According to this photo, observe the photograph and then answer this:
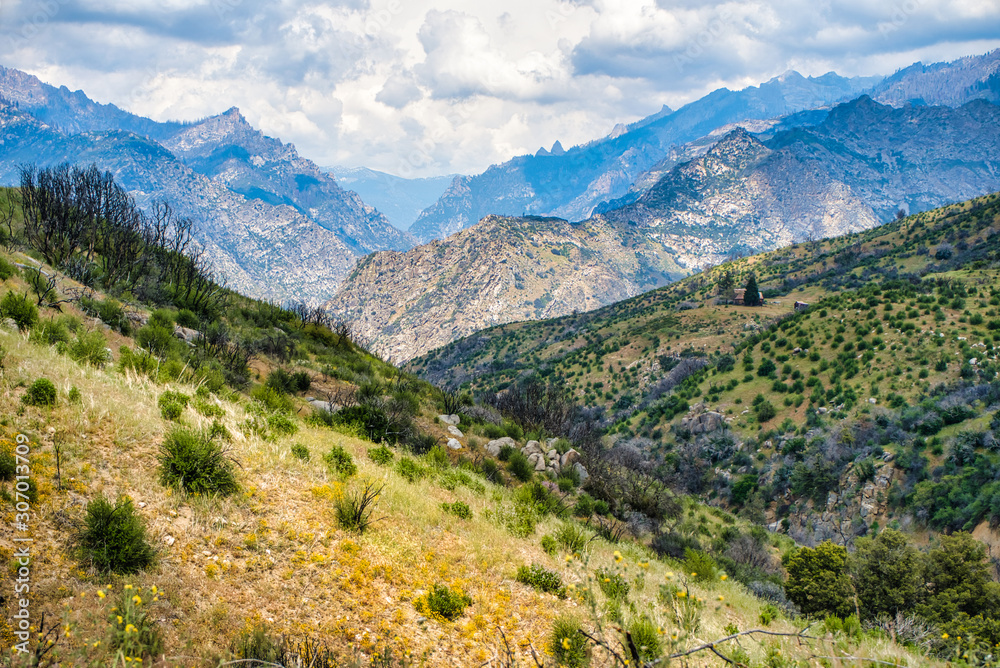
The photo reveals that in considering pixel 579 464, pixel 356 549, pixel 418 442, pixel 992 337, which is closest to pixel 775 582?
pixel 579 464

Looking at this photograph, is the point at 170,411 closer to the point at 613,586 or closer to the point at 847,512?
the point at 613,586

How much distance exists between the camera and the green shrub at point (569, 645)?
493 cm

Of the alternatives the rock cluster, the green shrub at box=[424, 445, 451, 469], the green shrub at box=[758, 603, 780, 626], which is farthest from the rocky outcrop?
the green shrub at box=[424, 445, 451, 469]

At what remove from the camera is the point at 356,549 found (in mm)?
5910

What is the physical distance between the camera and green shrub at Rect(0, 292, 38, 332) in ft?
27.2

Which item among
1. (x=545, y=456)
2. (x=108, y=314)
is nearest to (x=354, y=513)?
(x=545, y=456)

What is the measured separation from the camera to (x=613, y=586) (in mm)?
6457

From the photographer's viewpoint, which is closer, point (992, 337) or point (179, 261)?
point (179, 261)

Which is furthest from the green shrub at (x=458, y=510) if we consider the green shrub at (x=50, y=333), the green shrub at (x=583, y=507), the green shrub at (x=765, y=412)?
the green shrub at (x=765, y=412)

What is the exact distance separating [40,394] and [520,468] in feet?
32.9

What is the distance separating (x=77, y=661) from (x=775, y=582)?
Answer: 12714mm

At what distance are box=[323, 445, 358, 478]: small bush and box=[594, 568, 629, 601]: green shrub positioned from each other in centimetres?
410

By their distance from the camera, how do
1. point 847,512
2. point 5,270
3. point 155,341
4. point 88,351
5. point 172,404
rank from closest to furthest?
point 172,404
point 88,351
point 5,270
point 155,341
point 847,512

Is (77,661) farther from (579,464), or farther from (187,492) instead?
(579,464)
